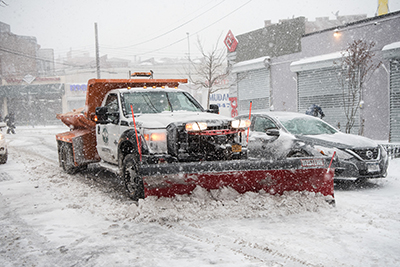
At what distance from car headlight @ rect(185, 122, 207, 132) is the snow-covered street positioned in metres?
0.84

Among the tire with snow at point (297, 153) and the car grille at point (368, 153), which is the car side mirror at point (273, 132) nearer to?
the tire with snow at point (297, 153)

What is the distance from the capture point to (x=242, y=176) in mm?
5234

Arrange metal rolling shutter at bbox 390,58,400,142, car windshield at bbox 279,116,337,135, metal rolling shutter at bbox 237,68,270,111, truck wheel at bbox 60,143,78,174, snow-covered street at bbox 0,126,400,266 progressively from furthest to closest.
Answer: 1. metal rolling shutter at bbox 237,68,270,111
2. metal rolling shutter at bbox 390,58,400,142
3. truck wheel at bbox 60,143,78,174
4. car windshield at bbox 279,116,337,135
5. snow-covered street at bbox 0,126,400,266

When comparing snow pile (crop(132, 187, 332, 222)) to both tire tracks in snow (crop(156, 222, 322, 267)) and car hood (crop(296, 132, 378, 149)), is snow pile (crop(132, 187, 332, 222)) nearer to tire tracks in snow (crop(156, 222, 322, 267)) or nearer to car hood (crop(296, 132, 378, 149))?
tire tracks in snow (crop(156, 222, 322, 267))

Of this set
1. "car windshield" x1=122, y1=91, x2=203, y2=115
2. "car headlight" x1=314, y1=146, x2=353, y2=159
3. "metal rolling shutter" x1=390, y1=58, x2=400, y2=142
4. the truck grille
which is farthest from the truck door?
"metal rolling shutter" x1=390, y1=58, x2=400, y2=142

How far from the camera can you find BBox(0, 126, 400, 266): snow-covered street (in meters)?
3.71

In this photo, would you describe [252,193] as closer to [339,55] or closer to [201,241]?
[201,241]

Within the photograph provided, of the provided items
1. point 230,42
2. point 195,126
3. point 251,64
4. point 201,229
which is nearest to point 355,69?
point 251,64

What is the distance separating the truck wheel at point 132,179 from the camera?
5629mm

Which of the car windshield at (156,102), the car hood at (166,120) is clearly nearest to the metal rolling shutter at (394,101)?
the car windshield at (156,102)

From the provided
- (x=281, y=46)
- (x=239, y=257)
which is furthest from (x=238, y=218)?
(x=281, y=46)

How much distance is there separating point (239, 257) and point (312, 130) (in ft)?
15.9

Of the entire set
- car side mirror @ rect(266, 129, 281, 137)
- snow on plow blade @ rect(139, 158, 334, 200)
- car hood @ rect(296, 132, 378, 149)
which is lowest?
snow on plow blade @ rect(139, 158, 334, 200)

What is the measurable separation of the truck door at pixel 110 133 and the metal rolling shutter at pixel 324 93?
37.6 ft
